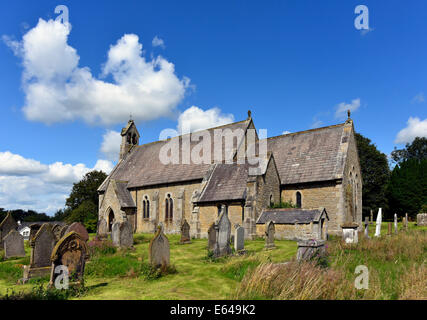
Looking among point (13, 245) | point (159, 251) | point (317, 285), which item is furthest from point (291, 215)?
point (13, 245)

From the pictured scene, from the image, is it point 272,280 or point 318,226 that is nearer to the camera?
point 272,280

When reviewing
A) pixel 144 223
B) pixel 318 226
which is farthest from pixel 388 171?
pixel 144 223

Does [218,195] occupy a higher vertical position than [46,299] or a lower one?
higher

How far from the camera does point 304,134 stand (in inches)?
1148

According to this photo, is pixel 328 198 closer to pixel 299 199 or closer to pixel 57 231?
pixel 299 199

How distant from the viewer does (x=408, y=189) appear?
40469mm

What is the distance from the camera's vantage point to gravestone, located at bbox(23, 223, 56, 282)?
36.4 ft

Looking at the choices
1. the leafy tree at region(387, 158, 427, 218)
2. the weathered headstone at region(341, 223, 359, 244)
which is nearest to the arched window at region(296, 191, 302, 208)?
the weathered headstone at region(341, 223, 359, 244)

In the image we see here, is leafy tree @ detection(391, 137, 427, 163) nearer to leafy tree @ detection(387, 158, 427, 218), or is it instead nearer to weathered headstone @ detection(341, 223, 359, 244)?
leafy tree @ detection(387, 158, 427, 218)

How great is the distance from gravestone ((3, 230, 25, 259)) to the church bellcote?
2378cm

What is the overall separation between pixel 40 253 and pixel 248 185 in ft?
48.5

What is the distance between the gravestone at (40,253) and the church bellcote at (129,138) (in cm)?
2929
